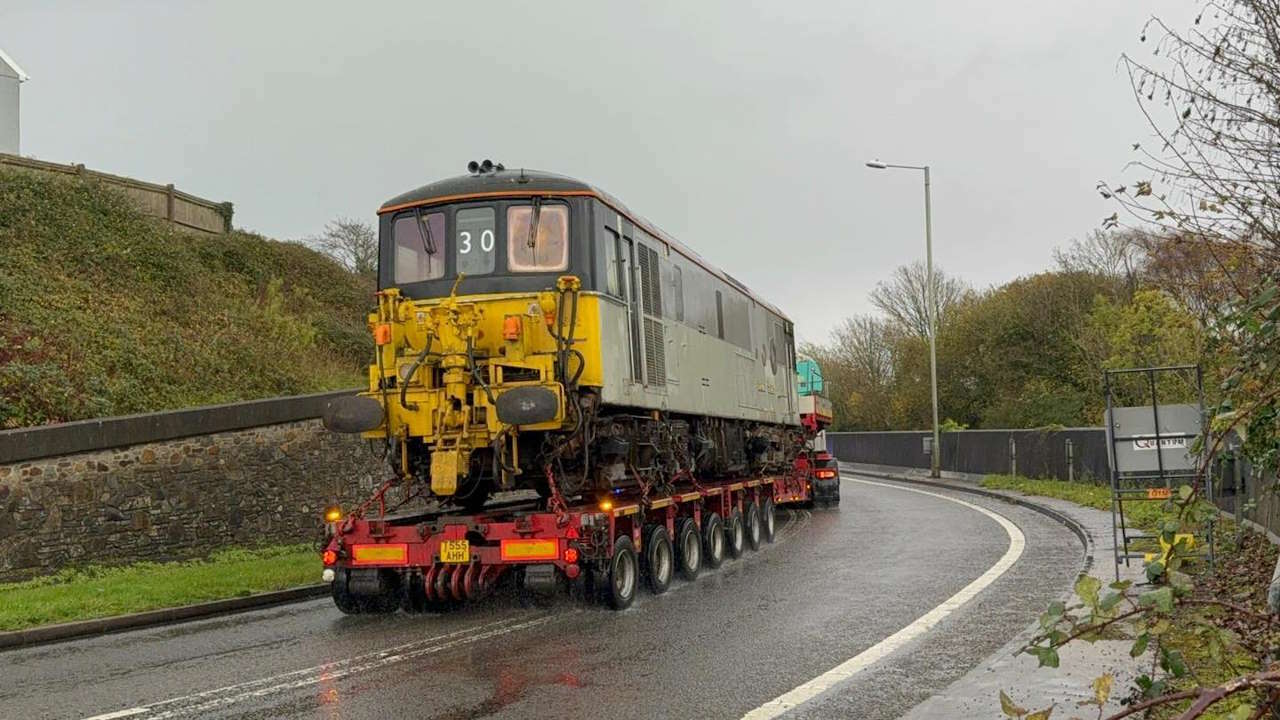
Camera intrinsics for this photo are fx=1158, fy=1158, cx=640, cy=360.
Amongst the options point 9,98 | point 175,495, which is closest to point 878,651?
point 175,495

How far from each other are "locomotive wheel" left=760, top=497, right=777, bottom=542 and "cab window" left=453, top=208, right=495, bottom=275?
8.23m

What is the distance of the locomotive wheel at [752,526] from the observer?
57.4ft

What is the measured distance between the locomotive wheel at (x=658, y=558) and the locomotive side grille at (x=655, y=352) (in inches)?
66.8

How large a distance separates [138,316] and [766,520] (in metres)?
12.9

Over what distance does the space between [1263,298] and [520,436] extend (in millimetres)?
8102

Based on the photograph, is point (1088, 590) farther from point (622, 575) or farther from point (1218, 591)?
point (622, 575)

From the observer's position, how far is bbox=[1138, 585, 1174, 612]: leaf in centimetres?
345

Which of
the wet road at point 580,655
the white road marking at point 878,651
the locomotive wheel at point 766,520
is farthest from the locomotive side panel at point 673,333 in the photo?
the white road marking at point 878,651

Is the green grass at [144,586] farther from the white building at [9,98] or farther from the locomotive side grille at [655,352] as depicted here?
the white building at [9,98]

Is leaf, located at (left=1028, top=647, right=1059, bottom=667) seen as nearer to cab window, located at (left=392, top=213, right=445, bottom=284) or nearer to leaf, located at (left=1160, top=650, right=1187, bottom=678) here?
leaf, located at (left=1160, top=650, right=1187, bottom=678)

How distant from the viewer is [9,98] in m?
40.7

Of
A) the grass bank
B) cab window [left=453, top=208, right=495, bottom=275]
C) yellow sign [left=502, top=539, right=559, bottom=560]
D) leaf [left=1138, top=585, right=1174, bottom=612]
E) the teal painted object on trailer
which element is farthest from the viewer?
the teal painted object on trailer

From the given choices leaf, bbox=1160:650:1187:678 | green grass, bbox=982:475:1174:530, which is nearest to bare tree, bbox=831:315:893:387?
green grass, bbox=982:475:1174:530

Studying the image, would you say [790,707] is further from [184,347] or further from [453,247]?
[184,347]
